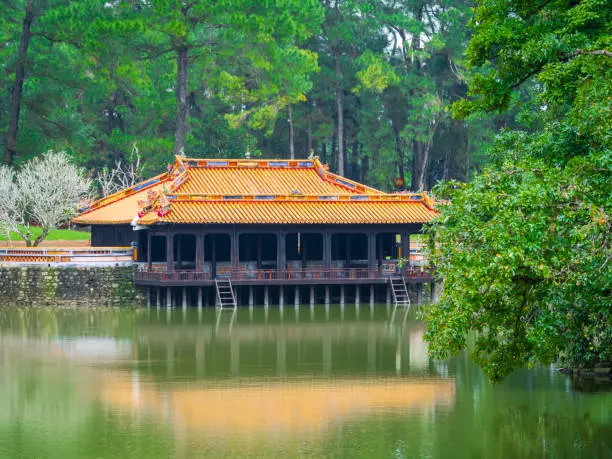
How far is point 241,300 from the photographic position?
4975 cm

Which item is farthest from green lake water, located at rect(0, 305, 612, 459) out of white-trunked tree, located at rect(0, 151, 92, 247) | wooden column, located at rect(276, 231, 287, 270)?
white-trunked tree, located at rect(0, 151, 92, 247)

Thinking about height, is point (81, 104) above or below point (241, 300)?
above

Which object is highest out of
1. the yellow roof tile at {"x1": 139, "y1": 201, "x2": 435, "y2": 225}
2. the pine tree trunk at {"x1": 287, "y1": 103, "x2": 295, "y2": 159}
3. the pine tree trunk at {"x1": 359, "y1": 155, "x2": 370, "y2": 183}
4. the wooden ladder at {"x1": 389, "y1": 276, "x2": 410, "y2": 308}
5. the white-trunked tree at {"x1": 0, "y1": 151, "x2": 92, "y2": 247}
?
the pine tree trunk at {"x1": 287, "y1": 103, "x2": 295, "y2": 159}

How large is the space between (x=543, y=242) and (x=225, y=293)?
98.0ft

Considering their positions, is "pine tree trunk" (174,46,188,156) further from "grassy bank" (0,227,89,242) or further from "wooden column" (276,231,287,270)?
"wooden column" (276,231,287,270)

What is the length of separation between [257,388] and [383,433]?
6.26 meters

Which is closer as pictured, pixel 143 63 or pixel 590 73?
pixel 590 73

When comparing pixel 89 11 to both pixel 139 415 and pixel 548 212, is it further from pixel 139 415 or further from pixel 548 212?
pixel 548 212

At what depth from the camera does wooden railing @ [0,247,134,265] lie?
4969cm

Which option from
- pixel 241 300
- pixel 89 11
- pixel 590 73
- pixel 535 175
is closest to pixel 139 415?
pixel 535 175

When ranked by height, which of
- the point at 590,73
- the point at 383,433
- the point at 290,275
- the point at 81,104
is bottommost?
the point at 383,433

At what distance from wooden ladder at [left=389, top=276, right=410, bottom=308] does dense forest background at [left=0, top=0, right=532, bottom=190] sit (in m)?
18.2

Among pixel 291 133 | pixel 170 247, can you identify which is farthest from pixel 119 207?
pixel 291 133

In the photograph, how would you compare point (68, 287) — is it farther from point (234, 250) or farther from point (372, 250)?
point (372, 250)
